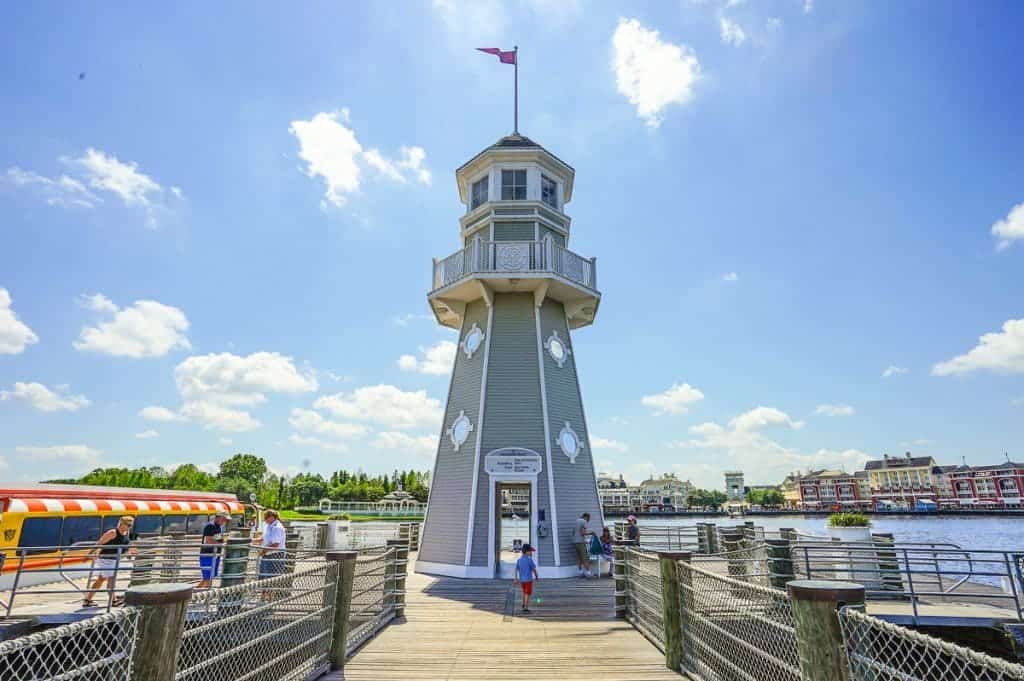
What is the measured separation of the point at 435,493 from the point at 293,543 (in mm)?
3958

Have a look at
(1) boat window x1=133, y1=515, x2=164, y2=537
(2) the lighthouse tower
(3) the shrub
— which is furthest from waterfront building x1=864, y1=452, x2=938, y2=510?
(1) boat window x1=133, y1=515, x2=164, y2=537

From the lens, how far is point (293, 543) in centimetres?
1112

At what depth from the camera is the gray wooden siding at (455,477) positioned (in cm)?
1326

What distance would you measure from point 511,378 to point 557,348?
169 centimetres

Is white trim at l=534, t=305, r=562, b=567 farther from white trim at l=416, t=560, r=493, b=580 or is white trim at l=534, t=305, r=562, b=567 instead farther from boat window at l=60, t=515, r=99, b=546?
boat window at l=60, t=515, r=99, b=546

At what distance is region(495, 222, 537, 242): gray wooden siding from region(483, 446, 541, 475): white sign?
231 inches

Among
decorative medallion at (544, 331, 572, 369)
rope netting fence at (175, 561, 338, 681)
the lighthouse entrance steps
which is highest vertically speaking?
decorative medallion at (544, 331, 572, 369)

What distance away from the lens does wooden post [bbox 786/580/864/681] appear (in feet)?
10.1

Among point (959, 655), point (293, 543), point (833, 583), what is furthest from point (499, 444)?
point (959, 655)

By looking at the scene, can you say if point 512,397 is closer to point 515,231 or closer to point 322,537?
point 515,231

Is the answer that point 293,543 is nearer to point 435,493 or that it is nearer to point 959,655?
point 435,493

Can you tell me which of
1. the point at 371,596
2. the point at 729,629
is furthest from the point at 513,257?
the point at 729,629

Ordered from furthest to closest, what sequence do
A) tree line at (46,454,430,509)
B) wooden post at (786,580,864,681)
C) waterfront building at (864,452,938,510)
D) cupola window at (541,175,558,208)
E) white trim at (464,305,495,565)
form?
waterfront building at (864,452,938,510)
tree line at (46,454,430,509)
cupola window at (541,175,558,208)
white trim at (464,305,495,565)
wooden post at (786,580,864,681)

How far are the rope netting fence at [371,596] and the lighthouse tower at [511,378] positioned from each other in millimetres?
4210
